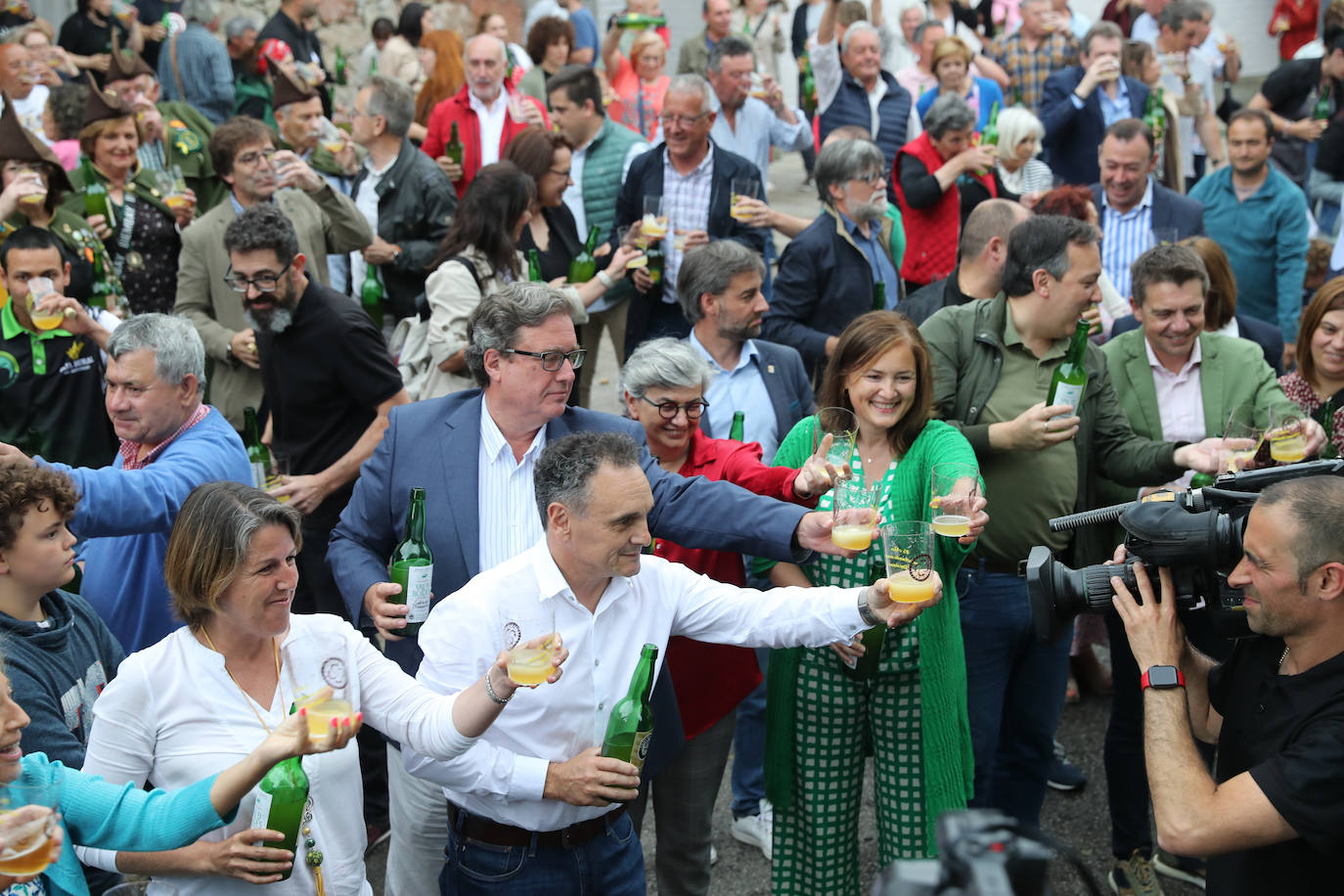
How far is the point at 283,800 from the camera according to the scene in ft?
9.45

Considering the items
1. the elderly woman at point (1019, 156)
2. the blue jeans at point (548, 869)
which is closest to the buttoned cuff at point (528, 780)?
the blue jeans at point (548, 869)

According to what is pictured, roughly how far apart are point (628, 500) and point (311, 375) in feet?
7.92

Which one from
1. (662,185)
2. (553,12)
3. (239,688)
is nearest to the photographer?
(239,688)

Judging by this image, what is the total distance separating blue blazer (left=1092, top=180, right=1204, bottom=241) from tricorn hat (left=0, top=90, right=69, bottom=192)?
A: 564 cm

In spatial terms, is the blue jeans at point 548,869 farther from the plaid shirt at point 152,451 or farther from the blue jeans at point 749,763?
the blue jeans at point 749,763

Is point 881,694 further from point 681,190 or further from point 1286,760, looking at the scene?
point 681,190

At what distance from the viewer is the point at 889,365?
160 inches

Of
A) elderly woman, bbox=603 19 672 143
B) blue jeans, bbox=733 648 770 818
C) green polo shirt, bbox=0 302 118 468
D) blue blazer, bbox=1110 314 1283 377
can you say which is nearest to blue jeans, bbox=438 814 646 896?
blue jeans, bbox=733 648 770 818

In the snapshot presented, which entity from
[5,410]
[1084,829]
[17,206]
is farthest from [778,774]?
[17,206]

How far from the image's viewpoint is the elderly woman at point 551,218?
254 inches

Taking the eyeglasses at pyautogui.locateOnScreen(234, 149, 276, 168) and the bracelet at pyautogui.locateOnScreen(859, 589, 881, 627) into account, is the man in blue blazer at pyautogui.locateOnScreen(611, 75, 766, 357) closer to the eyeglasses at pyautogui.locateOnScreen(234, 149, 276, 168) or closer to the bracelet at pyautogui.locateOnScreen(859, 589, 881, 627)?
the eyeglasses at pyautogui.locateOnScreen(234, 149, 276, 168)

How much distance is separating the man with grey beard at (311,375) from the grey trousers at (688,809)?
1.86 meters

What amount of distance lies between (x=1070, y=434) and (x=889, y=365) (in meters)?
0.68

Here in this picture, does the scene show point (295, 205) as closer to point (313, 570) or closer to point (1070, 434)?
point (313, 570)
